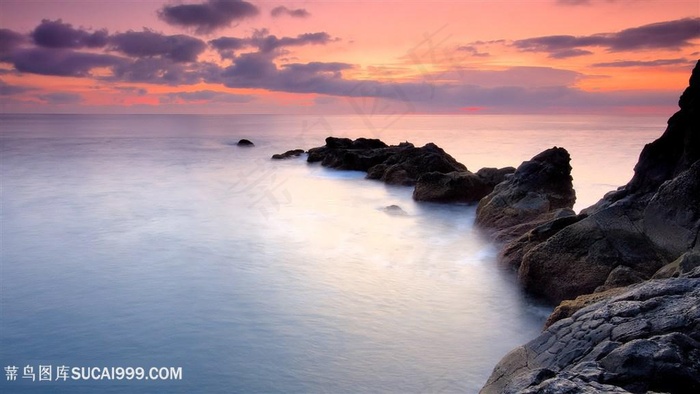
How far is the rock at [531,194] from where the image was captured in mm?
13828

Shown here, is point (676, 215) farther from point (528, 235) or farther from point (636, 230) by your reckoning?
point (528, 235)

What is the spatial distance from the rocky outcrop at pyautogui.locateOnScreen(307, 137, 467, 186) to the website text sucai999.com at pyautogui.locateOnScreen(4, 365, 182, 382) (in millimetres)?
17306

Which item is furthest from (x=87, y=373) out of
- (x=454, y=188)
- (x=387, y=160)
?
(x=387, y=160)

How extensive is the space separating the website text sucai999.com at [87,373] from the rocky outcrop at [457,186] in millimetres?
13237

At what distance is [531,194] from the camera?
14078 millimetres

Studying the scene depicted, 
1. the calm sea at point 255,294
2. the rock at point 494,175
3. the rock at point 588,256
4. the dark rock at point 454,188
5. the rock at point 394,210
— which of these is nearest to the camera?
the calm sea at point 255,294

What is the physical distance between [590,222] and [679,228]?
53.8 inches

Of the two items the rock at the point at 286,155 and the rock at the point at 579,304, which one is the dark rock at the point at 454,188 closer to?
the rock at the point at 579,304

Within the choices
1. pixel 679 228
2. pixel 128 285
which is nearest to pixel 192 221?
pixel 128 285

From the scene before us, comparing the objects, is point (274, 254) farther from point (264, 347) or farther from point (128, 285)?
point (264, 347)

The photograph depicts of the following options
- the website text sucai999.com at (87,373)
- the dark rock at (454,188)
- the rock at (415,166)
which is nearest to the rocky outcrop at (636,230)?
the website text sucai999.com at (87,373)

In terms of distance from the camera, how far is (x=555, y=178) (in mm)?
14797

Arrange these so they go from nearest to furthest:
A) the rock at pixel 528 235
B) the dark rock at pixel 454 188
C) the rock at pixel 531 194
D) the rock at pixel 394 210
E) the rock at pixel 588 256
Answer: the rock at pixel 588 256, the rock at pixel 528 235, the rock at pixel 531 194, the rock at pixel 394 210, the dark rock at pixel 454 188

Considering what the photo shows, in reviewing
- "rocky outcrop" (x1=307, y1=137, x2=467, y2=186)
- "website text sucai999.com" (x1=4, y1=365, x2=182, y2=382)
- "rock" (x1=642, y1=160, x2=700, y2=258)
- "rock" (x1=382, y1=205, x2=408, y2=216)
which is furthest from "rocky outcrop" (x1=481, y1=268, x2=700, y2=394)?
"rocky outcrop" (x1=307, y1=137, x2=467, y2=186)
